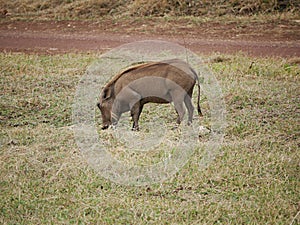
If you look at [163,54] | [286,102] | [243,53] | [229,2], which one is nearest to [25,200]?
[286,102]

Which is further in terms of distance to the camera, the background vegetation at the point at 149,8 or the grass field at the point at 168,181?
the background vegetation at the point at 149,8

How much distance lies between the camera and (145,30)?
1187cm

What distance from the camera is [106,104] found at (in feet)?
18.2

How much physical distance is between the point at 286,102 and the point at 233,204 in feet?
9.18

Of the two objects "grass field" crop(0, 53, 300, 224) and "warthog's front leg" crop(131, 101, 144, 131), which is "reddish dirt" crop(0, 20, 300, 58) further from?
"warthog's front leg" crop(131, 101, 144, 131)

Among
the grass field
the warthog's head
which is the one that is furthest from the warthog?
the grass field

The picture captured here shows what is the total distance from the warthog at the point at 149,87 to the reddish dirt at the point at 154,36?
414 cm

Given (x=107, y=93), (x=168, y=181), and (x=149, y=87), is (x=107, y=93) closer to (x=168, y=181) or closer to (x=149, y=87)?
(x=149, y=87)

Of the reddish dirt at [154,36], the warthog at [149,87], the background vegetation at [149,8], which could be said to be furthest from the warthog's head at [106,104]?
the background vegetation at [149,8]

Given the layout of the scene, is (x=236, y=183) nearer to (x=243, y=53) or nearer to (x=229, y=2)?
(x=243, y=53)

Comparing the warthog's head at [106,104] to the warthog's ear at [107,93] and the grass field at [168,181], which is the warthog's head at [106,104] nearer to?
the warthog's ear at [107,93]

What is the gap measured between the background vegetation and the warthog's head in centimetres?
771

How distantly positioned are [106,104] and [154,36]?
19.4 ft

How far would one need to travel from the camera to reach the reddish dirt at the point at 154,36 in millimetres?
10094
